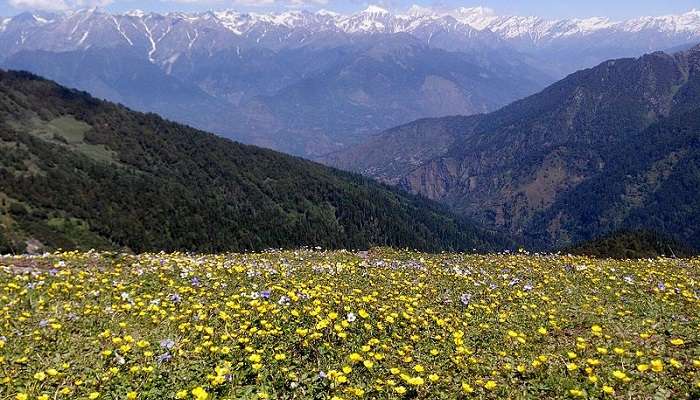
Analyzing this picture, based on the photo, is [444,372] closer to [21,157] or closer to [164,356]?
[164,356]

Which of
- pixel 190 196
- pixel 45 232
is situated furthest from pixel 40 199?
pixel 190 196

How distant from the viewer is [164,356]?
375 inches

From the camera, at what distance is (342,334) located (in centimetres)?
1020

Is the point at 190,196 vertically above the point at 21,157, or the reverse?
the point at 21,157

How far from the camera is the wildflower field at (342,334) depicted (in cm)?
877

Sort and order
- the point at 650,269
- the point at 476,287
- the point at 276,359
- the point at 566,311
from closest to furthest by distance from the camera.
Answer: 1. the point at 276,359
2. the point at 566,311
3. the point at 476,287
4. the point at 650,269

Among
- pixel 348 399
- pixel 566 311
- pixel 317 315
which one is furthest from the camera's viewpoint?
pixel 566 311

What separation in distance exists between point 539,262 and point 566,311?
7.71 metres

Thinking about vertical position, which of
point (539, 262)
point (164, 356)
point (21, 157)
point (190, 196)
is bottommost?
point (190, 196)

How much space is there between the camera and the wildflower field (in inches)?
345

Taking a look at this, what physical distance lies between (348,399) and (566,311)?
7.82 meters

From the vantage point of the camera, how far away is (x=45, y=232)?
109938 mm

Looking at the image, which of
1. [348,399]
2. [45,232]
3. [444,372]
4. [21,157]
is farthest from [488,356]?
[21,157]

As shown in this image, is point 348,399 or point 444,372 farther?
point 444,372
